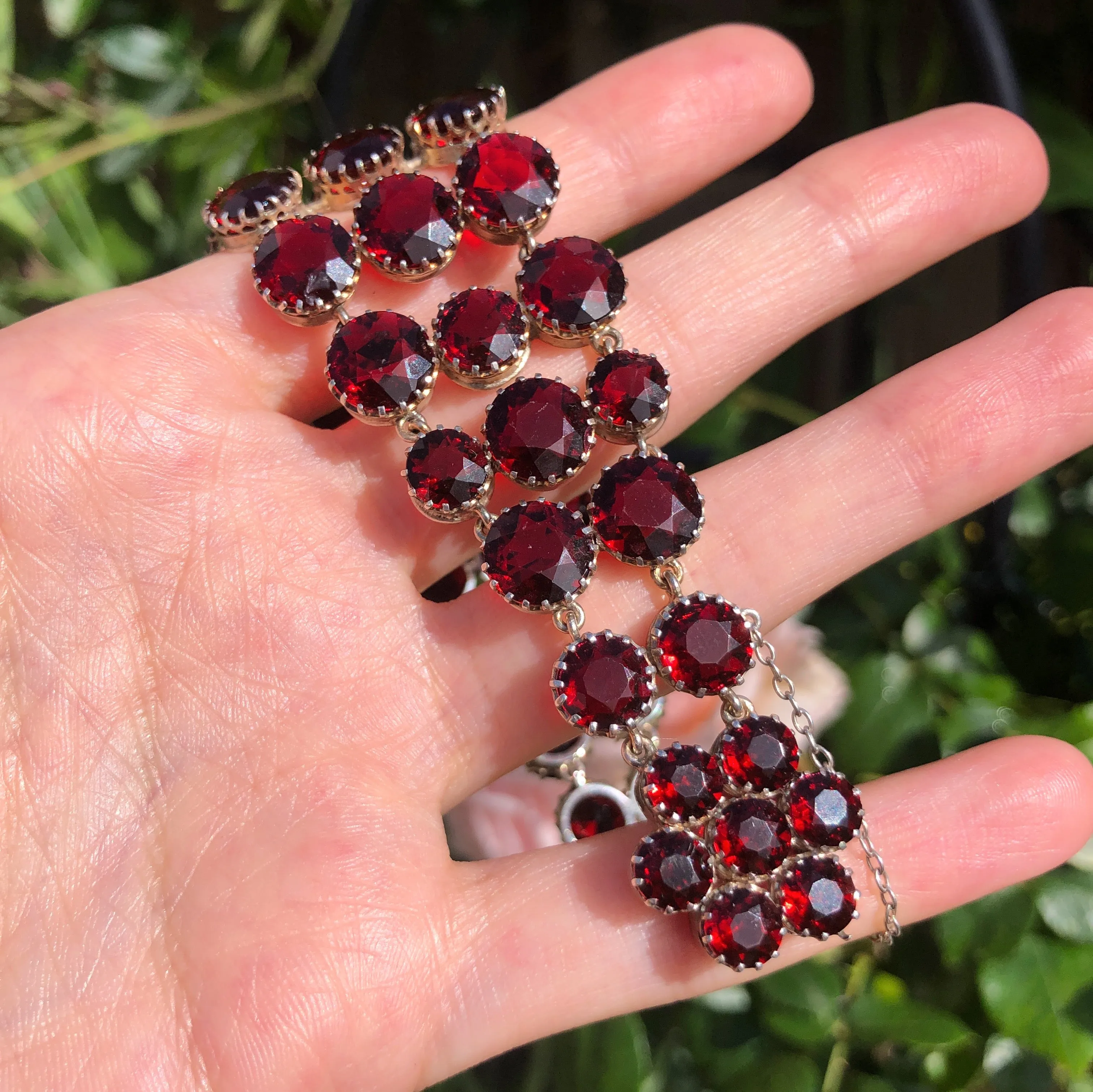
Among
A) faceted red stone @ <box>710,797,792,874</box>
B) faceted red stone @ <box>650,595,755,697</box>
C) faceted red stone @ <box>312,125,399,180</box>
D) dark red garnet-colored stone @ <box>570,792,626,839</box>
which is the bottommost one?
dark red garnet-colored stone @ <box>570,792,626,839</box>

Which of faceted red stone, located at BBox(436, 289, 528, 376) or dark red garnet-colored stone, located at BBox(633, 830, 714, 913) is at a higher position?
faceted red stone, located at BBox(436, 289, 528, 376)

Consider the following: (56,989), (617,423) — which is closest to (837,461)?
(617,423)

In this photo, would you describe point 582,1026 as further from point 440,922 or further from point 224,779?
point 224,779

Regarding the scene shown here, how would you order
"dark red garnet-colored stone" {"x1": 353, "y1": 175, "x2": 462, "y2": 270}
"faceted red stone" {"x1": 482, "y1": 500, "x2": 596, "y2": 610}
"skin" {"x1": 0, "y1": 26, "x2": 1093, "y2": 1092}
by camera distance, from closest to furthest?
"skin" {"x1": 0, "y1": 26, "x2": 1093, "y2": 1092} < "faceted red stone" {"x1": 482, "y1": 500, "x2": 596, "y2": 610} < "dark red garnet-colored stone" {"x1": 353, "y1": 175, "x2": 462, "y2": 270}

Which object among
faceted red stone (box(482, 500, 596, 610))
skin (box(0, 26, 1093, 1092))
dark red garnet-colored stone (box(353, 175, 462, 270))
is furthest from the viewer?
dark red garnet-colored stone (box(353, 175, 462, 270))

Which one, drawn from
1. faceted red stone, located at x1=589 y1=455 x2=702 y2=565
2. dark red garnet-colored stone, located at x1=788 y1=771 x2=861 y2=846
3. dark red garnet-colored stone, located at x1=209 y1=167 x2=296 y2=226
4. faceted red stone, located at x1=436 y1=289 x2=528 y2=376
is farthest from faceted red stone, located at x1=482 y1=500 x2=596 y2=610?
dark red garnet-colored stone, located at x1=209 y1=167 x2=296 y2=226

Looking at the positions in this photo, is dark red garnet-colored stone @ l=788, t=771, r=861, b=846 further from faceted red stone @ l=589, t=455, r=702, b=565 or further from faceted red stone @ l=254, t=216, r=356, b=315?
faceted red stone @ l=254, t=216, r=356, b=315

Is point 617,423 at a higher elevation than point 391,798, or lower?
higher
